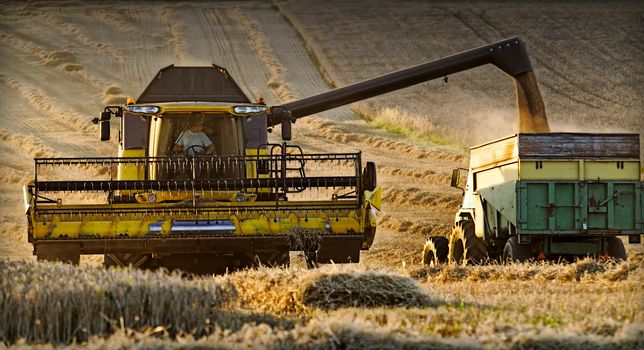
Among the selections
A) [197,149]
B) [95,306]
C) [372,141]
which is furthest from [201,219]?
[372,141]

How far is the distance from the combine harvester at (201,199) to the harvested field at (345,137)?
48.4 inches

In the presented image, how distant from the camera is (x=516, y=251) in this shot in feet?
55.6

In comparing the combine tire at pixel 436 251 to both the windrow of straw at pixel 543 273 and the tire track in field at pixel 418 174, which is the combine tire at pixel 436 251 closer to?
the windrow of straw at pixel 543 273

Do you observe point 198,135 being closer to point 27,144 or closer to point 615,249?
point 615,249

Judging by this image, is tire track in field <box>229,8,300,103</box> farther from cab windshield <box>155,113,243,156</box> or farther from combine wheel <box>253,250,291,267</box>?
combine wheel <box>253,250,291,267</box>

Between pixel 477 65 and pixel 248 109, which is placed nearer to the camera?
pixel 248 109

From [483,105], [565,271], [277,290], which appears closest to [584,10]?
[483,105]

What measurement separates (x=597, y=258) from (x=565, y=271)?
2.82m

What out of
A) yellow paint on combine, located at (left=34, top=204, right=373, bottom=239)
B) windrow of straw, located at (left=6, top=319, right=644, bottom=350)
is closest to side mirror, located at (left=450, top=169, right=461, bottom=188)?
yellow paint on combine, located at (left=34, top=204, right=373, bottom=239)

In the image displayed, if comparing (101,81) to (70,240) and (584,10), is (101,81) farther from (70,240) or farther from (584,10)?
(70,240)

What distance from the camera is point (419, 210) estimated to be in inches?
1052

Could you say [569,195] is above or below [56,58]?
below

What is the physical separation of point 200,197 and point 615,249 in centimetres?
558

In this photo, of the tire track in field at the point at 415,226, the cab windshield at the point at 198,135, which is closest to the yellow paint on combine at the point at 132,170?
the cab windshield at the point at 198,135
